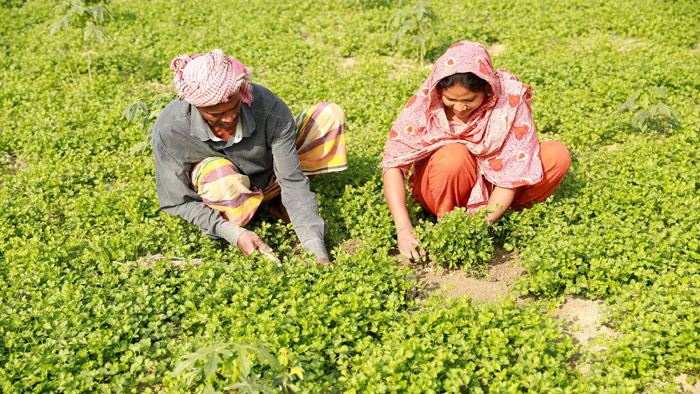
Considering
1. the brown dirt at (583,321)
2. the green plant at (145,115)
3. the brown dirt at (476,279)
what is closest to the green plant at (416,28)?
the green plant at (145,115)

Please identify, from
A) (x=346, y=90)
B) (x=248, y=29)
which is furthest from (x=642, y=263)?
(x=248, y=29)

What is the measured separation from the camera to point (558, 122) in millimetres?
6059

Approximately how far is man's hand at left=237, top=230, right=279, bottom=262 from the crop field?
0.08m

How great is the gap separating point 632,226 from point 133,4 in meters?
8.51

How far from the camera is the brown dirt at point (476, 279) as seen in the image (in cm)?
407

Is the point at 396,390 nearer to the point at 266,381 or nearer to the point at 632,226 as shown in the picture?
the point at 266,381

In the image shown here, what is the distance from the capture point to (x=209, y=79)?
361cm

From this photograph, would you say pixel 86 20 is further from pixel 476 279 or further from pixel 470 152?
pixel 476 279

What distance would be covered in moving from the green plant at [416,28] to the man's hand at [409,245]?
12.3ft

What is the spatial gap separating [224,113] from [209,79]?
30cm

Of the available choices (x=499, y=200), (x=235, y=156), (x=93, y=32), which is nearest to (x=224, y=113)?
(x=235, y=156)

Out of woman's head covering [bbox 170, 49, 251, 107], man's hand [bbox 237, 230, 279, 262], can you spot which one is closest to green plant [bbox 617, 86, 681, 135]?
man's hand [bbox 237, 230, 279, 262]

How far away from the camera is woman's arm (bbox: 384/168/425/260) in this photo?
13.5 feet

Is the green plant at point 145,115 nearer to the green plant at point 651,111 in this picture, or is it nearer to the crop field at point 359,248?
the crop field at point 359,248
